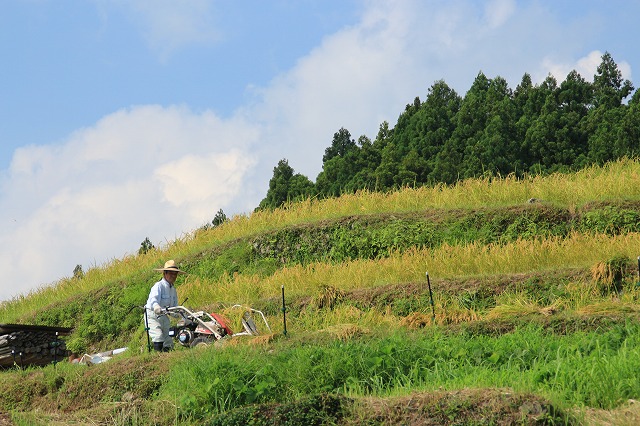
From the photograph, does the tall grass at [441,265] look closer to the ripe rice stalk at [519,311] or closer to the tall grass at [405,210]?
the tall grass at [405,210]

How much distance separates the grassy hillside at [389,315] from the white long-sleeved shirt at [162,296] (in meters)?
1.01

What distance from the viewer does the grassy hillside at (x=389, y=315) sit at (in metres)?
6.98

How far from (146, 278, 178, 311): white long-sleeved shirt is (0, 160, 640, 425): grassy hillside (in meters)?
1.01

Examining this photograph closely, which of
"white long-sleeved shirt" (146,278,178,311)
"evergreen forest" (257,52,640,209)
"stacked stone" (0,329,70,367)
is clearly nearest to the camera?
"white long-sleeved shirt" (146,278,178,311)

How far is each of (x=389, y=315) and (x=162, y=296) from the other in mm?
3366

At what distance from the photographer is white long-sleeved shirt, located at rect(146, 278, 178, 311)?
12238mm

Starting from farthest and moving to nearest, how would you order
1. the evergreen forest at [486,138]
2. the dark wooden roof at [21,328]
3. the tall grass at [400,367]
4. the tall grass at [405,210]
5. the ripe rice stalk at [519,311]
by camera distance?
1. the evergreen forest at [486,138]
2. the tall grass at [405,210]
3. the dark wooden roof at [21,328]
4. the ripe rice stalk at [519,311]
5. the tall grass at [400,367]

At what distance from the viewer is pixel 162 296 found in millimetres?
12344

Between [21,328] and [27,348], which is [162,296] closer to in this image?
[21,328]

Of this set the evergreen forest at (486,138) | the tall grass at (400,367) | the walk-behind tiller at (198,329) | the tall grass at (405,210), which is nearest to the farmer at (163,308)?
the walk-behind tiller at (198,329)

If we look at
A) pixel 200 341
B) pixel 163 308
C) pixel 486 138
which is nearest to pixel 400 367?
pixel 200 341

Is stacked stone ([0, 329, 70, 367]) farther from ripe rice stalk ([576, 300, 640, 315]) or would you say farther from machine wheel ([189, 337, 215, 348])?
ripe rice stalk ([576, 300, 640, 315])

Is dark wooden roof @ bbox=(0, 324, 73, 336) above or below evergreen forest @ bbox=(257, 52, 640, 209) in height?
below

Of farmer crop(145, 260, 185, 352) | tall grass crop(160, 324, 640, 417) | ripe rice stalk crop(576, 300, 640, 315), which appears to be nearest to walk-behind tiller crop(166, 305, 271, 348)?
farmer crop(145, 260, 185, 352)
